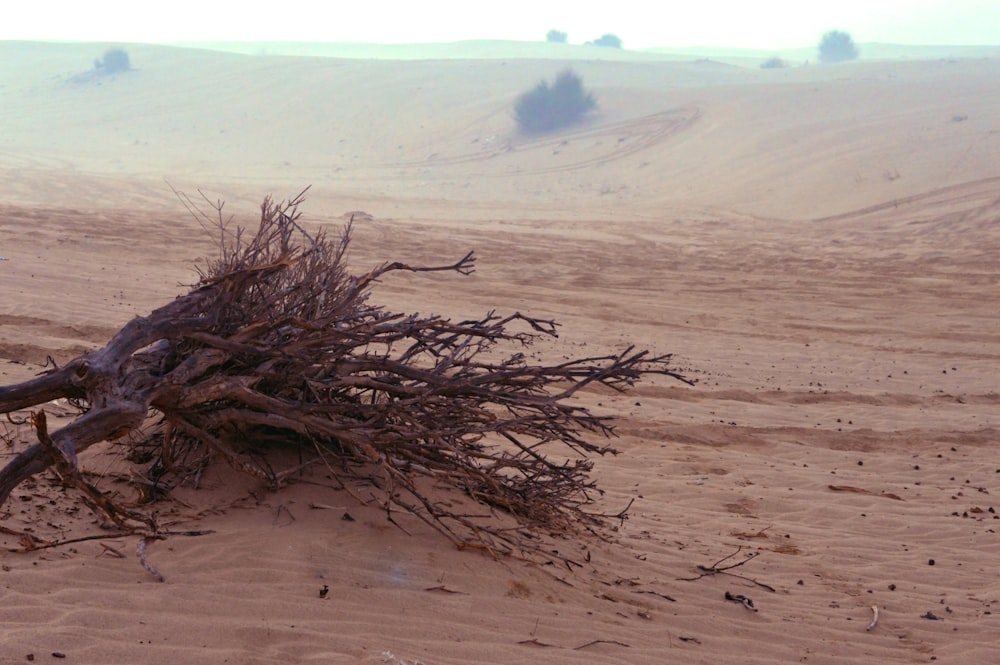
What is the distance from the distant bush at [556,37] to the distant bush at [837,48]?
92.8 feet

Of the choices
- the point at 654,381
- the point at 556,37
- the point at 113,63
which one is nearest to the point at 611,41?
the point at 556,37

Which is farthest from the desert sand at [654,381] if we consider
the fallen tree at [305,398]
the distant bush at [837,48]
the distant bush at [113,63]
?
the distant bush at [837,48]

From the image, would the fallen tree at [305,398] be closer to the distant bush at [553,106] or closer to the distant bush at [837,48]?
the distant bush at [553,106]

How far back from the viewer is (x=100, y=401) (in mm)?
3729

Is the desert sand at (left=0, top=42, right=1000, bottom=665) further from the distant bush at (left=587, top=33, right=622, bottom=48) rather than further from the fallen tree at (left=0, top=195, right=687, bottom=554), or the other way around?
the distant bush at (left=587, top=33, right=622, bottom=48)

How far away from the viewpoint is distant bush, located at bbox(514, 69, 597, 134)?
110ft

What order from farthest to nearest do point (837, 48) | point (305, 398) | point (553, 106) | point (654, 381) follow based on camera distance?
point (837, 48)
point (553, 106)
point (654, 381)
point (305, 398)

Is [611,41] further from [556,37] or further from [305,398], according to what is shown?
[305,398]

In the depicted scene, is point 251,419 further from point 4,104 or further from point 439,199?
point 4,104

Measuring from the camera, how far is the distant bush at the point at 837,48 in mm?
79312

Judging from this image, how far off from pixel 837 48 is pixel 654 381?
78545 mm

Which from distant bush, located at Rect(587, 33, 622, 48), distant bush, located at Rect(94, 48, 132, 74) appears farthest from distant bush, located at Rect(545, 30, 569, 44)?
distant bush, located at Rect(94, 48, 132, 74)

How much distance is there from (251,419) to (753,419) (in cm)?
482

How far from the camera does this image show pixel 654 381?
347 inches
